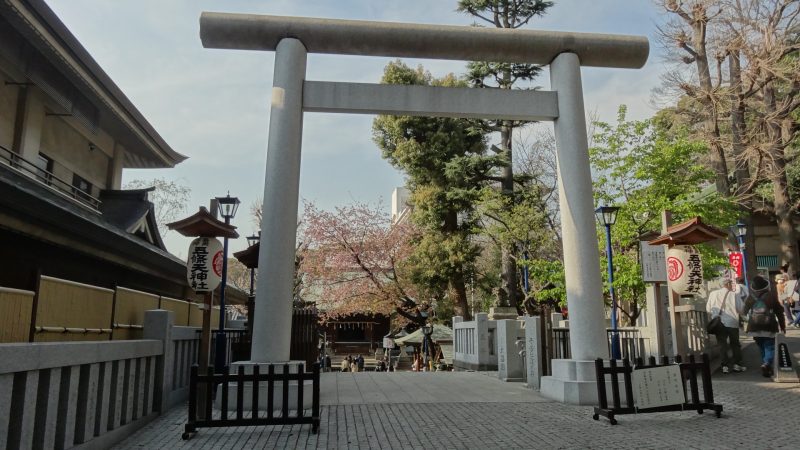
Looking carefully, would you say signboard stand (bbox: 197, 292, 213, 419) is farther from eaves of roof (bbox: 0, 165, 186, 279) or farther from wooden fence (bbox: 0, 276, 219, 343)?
eaves of roof (bbox: 0, 165, 186, 279)

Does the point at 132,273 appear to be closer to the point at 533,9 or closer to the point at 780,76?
the point at 533,9

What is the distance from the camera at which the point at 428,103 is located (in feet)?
29.9

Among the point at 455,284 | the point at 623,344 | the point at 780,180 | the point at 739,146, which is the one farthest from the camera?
the point at 455,284

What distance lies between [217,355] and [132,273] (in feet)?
10.4

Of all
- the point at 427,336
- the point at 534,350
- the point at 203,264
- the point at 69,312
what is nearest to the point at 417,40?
the point at 203,264

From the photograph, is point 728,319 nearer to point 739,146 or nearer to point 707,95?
point 707,95

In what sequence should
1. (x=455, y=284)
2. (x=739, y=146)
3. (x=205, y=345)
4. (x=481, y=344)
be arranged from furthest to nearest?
1. (x=455, y=284)
2. (x=739, y=146)
3. (x=481, y=344)
4. (x=205, y=345)

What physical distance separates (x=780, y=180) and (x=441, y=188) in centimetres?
1290

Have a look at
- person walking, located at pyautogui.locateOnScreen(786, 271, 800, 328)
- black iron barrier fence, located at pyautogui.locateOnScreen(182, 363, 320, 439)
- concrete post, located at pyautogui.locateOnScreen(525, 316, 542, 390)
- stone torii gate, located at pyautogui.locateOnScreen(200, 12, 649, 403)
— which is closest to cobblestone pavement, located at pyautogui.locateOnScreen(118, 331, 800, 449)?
black iron barrier fence, located at pyautogui.locateOnScreen(182, 363, 320, 439)

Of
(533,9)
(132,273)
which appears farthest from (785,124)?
(132,273)

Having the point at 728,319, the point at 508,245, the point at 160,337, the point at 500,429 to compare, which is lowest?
the point at 500,429

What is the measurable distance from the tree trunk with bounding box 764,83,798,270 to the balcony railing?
2108 centimetres

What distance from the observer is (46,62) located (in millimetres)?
9789

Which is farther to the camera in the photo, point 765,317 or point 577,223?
point 765,317
